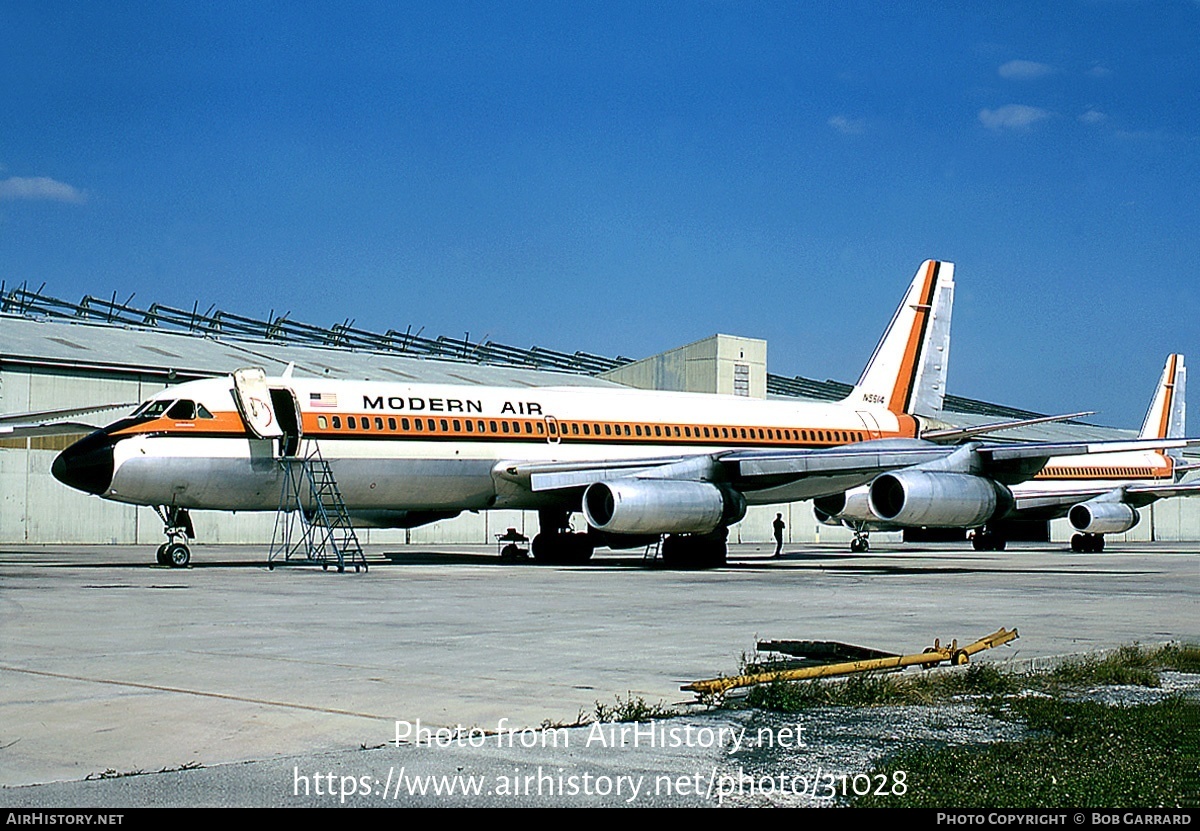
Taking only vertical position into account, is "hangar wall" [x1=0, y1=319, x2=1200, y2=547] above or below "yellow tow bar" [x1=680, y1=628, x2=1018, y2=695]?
above

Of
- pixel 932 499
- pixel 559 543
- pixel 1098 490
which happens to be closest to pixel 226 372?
pixel 559 543

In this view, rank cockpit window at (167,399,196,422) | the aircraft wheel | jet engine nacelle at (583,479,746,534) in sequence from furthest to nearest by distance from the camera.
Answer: jet engine nacelle at (583,479,746,534)
the aircraft wheel
cockpit window at (167,399,196,422)

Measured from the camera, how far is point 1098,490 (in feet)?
160

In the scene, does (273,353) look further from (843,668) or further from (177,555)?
(843,668)

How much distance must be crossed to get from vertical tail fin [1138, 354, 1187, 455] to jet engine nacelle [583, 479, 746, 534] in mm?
37158

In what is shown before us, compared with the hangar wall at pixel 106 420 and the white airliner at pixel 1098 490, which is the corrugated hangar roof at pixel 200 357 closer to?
the hangar wall at pixel 106 420

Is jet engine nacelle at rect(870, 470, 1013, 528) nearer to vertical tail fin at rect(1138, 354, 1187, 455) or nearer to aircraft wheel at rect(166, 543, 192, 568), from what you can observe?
aircraft wheel at rect(166, 543, 192, 568)

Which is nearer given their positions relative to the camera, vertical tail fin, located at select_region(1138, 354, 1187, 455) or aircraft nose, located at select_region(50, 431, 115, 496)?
aircraft nose, located at select_region(50, 431, 115, 496)

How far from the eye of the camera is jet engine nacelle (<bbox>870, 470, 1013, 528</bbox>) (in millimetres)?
25062

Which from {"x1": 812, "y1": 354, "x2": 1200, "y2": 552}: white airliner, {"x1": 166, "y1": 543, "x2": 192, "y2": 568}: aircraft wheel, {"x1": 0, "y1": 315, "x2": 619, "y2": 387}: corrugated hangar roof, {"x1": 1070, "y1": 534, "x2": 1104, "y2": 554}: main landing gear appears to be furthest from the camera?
{"x1": 1070, "y1": 534, "x2": 1104, "y2": 554}: main landing gear

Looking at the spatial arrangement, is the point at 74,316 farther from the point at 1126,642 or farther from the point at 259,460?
the point at 1126,642

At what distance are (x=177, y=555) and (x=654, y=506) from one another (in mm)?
9179

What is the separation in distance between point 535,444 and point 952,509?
8959 millimetres

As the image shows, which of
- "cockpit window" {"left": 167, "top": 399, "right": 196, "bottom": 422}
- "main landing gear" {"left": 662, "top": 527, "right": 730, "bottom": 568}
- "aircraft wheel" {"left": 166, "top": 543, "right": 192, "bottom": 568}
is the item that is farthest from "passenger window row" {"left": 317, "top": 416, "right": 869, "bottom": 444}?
"aircraft wheel" {"left": 166, "top": 543, "right": 192, "bottom": 568}
